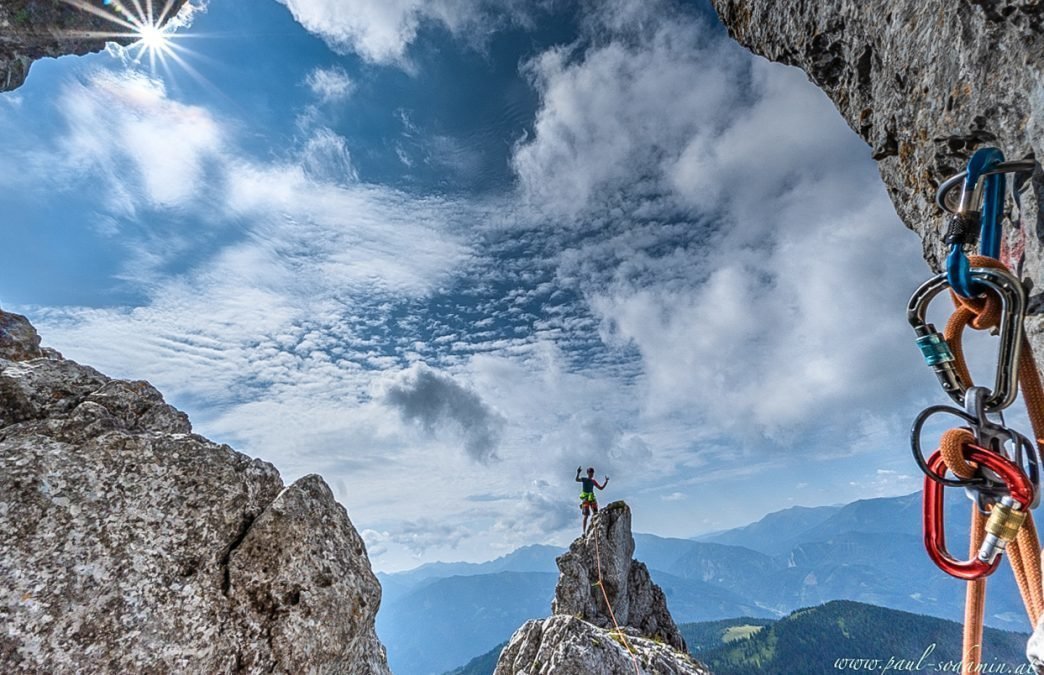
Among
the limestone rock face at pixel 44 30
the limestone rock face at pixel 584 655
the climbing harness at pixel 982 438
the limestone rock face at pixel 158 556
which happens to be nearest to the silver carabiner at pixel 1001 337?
the climbing harness at pixel 982 438

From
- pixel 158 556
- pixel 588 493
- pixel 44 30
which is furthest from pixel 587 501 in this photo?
pixel 44 30

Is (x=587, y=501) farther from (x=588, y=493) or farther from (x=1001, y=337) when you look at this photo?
(x=1001, y=337)

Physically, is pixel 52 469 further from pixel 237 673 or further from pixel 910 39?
pixel 910 39

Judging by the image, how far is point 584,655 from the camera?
14.5 meters

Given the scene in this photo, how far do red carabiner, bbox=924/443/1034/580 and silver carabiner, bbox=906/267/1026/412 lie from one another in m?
0.35

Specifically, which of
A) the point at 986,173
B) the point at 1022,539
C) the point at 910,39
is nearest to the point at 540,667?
the point at 1022,539

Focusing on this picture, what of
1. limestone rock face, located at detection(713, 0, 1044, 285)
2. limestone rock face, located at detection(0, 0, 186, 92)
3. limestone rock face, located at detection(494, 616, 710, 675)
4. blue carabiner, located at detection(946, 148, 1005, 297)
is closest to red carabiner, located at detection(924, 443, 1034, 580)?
blue carabiner, located at detection(946, 148, 1005, 297)

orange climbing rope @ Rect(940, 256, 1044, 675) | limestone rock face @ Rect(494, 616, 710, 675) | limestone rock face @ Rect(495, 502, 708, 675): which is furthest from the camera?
limestone rock face @ Rect(495, 502, 708, 675)

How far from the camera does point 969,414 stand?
3.28 meters

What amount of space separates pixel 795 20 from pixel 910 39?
3.61 metres

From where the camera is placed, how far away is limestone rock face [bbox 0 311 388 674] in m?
5.27

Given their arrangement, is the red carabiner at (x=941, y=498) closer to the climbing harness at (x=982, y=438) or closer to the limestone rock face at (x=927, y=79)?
the climbing harness at (x=982, y=438)

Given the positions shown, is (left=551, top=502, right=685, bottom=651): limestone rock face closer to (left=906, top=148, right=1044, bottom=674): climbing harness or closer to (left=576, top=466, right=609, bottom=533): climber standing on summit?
(left=576, top=466, right=609, bottom=533): climber standing on summit

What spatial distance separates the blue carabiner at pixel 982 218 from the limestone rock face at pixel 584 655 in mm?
14385
